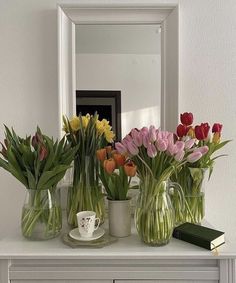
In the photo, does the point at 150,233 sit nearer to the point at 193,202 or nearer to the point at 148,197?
the point at 148,197

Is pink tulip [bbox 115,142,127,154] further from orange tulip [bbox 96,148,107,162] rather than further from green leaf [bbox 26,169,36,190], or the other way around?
green leaf [bbox 26,169,36,190]

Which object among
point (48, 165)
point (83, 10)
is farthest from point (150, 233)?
point (83, 10)

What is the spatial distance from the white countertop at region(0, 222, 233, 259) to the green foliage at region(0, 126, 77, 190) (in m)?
0.19

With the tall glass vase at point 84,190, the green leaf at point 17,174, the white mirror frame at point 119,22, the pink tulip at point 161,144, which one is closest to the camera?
the pink tulip at point 161,144

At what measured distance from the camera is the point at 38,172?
983 millimetres

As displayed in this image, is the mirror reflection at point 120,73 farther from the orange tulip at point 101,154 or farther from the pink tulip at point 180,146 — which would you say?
the pink tulip at point 180,146

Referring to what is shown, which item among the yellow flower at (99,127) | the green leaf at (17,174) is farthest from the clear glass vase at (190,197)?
the green leaf at (17,174)

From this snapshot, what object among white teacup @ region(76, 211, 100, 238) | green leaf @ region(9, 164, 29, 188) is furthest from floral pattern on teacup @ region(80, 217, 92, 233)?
green leaf @ region(9, 164, 29, 188)

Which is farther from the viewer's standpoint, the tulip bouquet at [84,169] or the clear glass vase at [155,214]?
the tulip bouquet at [84,169]

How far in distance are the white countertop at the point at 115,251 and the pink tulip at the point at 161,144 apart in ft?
1.04

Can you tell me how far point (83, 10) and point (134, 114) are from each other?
51cm

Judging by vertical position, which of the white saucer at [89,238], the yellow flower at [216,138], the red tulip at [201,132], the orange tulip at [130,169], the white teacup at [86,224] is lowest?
the white saucer at [89,238]

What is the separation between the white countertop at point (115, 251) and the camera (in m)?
0.90

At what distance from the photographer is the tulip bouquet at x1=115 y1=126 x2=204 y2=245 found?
0.92m
